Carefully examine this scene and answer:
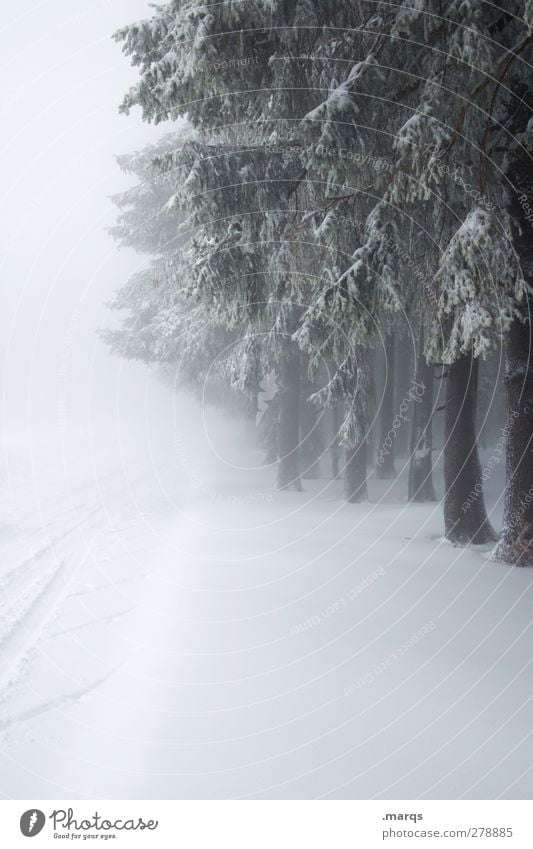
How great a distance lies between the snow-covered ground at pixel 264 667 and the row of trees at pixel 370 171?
2.34m

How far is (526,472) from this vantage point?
8445 mm

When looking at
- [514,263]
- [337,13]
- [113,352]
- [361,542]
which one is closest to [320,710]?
[361,542]

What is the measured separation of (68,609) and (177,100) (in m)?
6.72

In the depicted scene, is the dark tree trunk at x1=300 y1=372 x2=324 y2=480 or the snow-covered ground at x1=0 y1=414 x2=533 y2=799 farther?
the dark tree trunk at x1=300 y1=372 x2=324 y2=480

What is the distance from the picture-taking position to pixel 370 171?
797cm

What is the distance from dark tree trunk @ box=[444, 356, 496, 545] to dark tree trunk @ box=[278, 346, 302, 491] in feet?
25.8

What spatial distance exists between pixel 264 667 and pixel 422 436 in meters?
10.3

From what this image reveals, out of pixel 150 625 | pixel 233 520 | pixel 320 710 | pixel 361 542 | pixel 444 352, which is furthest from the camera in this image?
pixel 233 520

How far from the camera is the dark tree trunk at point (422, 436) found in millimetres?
14539

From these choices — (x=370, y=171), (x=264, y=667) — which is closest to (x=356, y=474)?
(x=370, y=171)

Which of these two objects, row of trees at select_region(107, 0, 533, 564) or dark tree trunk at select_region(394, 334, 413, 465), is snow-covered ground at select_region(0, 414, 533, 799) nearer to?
row of trees at select_region(107, 0, 533, 564)

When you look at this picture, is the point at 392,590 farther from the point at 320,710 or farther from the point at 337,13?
the point at 337,13

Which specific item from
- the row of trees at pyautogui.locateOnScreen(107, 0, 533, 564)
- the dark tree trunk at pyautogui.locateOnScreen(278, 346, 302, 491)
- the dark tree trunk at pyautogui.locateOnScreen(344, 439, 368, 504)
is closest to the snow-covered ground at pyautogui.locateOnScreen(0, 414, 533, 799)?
the row of trees at pyautogui.locateOnScreen(107, 0, 533, 564)
